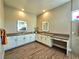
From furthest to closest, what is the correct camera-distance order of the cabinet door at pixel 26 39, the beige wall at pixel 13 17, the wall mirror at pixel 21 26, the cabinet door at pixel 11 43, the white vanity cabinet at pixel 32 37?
the white vanity cabinet at pixel 32 37
the cabinet door at pixel 26 39
the wall mirror at pixel 21 26
the beige wall at pixel 13 17
the cabinet door at pixel 11 43

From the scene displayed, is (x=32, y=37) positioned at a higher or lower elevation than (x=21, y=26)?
lower

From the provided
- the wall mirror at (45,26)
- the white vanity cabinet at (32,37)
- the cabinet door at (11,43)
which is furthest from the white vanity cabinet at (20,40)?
the wall mirror at (45,26)

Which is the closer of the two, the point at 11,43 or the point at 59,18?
the point at 11,43

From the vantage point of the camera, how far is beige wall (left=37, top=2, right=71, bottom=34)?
3.79 metres

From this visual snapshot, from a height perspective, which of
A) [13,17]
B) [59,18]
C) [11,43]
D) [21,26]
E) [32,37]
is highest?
[13,17]

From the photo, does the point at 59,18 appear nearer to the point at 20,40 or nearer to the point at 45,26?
the point at 45,26

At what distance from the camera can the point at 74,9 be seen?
→ 59.1 inches

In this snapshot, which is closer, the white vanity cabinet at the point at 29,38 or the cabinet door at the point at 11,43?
the cabinet door at the point at 11,43

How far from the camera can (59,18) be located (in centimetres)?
434

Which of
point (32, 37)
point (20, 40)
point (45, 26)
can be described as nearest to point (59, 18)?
point (45, 26)

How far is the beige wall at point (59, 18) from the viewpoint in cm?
379

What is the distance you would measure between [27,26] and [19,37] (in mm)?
1401

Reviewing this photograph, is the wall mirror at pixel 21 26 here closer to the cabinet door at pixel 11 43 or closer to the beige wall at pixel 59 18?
the cabinet door at pixel 11 43

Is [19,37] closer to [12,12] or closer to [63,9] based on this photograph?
[12,12]
